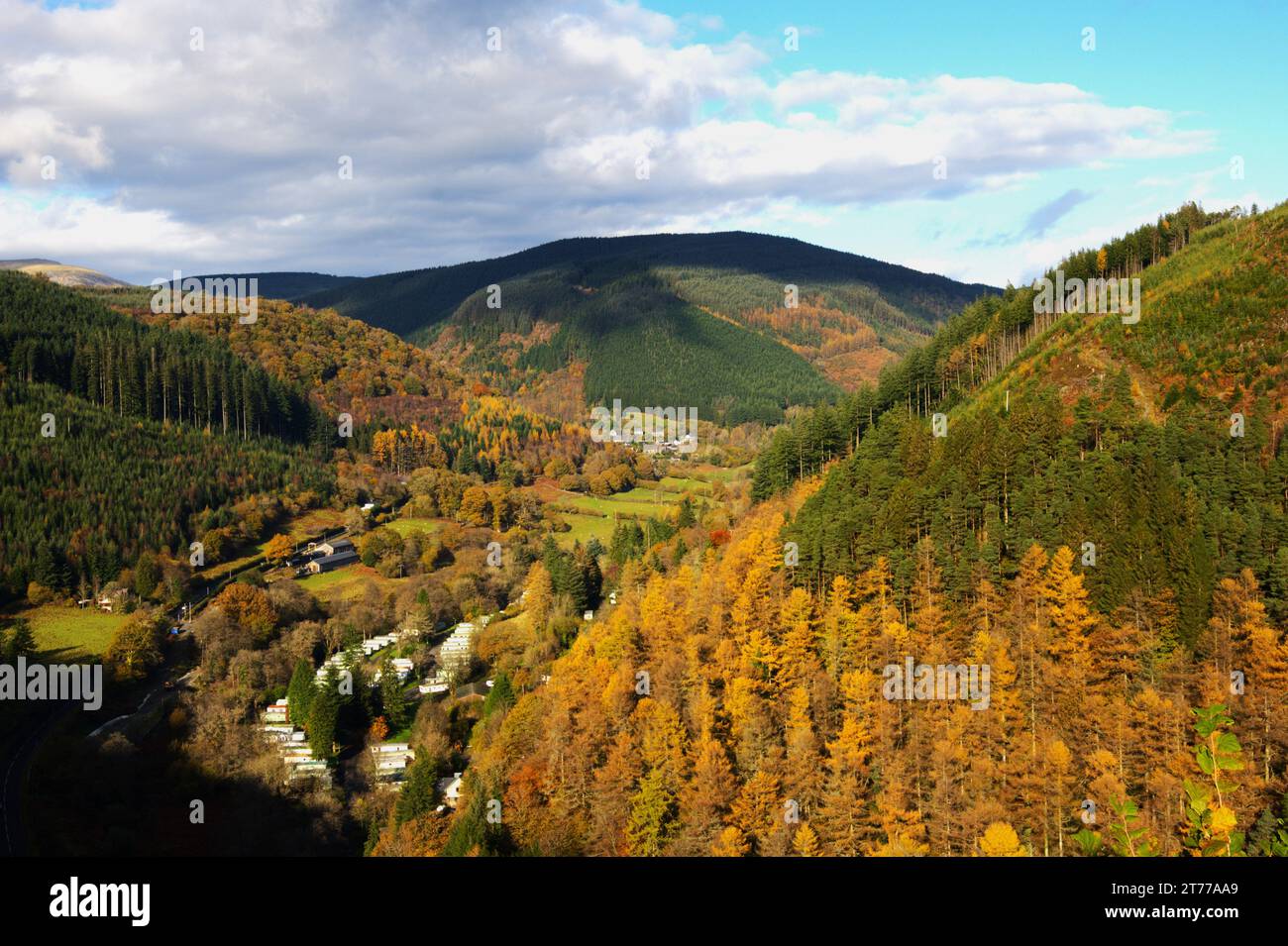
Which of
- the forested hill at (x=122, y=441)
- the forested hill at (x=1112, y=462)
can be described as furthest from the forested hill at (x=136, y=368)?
the forested hill at (x=1112, y=462)

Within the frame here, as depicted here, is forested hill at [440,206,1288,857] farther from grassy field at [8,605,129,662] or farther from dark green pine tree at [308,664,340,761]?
grassy field at [8,605,129,662]

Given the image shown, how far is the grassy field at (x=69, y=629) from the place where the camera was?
79.0 meters

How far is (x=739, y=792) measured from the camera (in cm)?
4219

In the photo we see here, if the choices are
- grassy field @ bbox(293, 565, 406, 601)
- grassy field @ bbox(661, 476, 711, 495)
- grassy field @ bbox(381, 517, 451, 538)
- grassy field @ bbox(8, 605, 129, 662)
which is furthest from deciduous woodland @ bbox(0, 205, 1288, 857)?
grassy field @ bbox(661, 476, 711, 495)

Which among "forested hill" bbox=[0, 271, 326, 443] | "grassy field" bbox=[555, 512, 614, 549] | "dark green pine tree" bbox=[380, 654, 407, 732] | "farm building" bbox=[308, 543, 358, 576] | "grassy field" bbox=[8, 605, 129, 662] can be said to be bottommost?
"dark green pine tree" bbox=[380, 654, 407, 732]

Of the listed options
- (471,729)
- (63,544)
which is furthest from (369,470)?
(471,729)

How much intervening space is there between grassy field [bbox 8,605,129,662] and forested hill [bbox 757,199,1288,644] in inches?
2687

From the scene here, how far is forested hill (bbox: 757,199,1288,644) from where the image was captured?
4453cm

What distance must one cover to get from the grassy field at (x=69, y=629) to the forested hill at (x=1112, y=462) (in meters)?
68.3

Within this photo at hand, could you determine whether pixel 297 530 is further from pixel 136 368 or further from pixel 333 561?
pixel 136 368

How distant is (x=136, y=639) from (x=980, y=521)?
74.5m

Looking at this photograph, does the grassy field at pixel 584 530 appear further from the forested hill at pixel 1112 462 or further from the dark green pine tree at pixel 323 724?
the dark green pine tree at pixel 323 724
